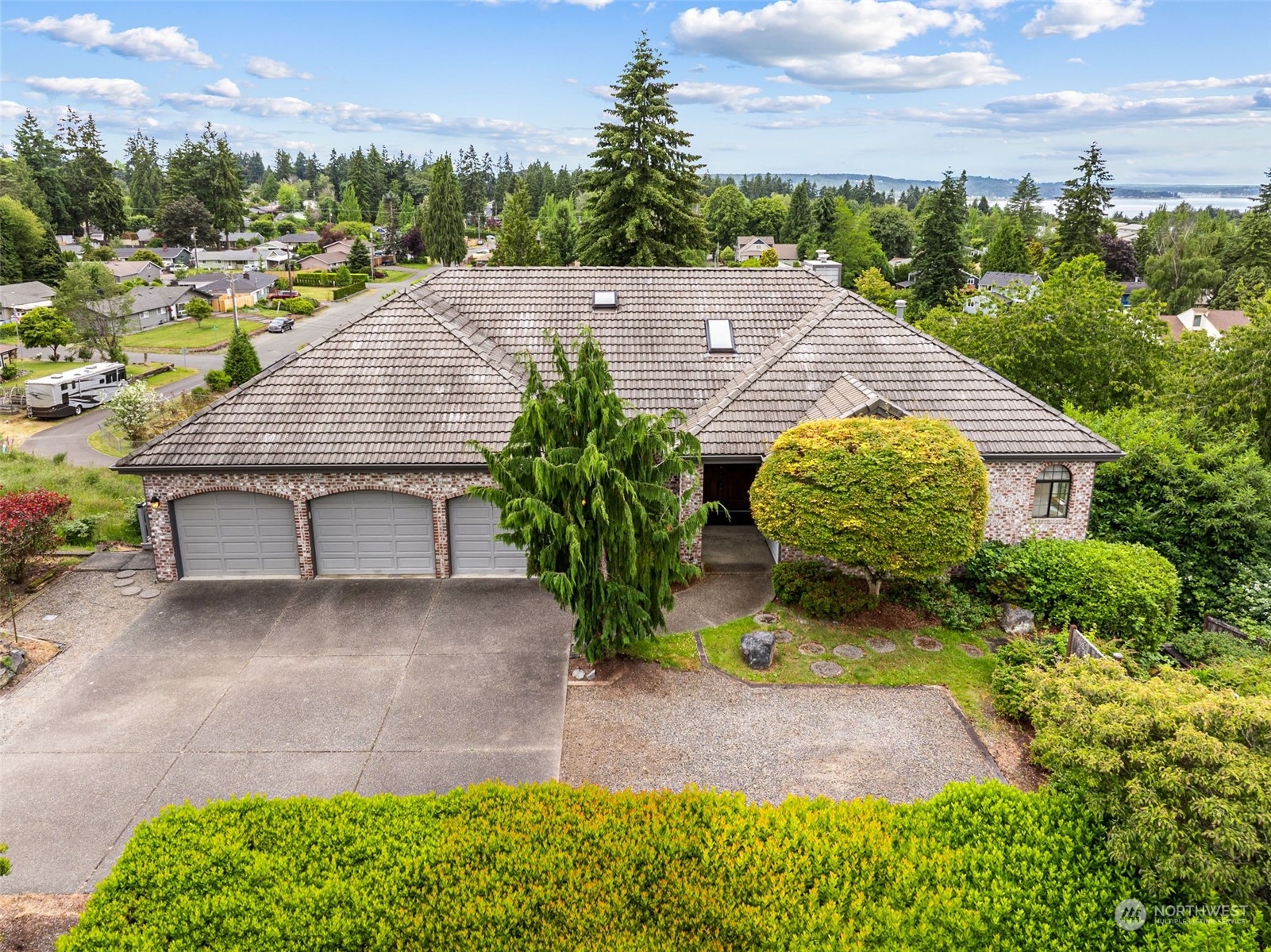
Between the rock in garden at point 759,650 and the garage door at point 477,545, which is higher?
the garage door at point 477,545

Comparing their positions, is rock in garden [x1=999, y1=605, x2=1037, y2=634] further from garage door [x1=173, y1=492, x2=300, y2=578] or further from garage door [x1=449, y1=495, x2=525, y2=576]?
garage door [x1=173, y1=492, x2=300, y2=578]

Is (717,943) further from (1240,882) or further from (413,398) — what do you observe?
(413,398)

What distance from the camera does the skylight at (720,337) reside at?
69.3ft

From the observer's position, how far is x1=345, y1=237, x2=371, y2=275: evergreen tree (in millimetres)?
94900

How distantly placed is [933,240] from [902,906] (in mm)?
66305

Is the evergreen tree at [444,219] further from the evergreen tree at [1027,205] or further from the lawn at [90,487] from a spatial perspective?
the evergreen tree at [1027,205]

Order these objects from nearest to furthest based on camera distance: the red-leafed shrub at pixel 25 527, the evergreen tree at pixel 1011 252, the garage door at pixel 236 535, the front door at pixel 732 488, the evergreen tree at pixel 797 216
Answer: the red-leafed shrub at pixel 25 527, the garage door at pixel 236 535, the front door at pixel 732 488, the evergreen tree at pixel 1011 252, the evergreen tree at pixel 797 216

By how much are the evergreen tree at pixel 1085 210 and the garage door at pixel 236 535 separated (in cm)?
6913

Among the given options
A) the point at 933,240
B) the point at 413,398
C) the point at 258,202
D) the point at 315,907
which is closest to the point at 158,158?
the point at 258,202

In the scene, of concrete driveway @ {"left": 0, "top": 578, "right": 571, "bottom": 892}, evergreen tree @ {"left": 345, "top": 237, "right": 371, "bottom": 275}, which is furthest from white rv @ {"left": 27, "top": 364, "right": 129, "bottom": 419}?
evergreen tree @ {"left": 345, "top": 237, "right": 371, "bottom": 275}

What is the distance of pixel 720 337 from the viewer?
21.4 meters

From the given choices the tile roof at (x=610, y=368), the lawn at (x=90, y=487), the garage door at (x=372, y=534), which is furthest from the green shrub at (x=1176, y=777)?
the lawn at (x=90, y=487)

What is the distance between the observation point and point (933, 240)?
6719 centimetres

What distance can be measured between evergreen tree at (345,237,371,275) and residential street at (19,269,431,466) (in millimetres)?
3230
